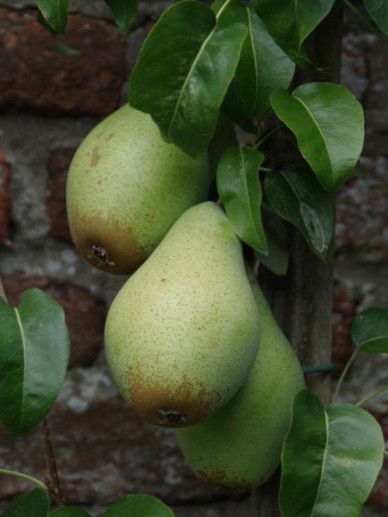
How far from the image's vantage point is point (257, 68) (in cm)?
64

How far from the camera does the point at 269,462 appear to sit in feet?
2.31

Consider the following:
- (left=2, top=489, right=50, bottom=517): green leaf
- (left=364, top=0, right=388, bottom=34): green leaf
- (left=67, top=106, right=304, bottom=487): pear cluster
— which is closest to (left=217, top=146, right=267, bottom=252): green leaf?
(left=67, top=106, right=304, bottom=487): pear cluster

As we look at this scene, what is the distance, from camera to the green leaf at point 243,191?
0.65 meters

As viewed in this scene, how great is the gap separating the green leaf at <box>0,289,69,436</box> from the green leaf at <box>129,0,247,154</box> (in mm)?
139

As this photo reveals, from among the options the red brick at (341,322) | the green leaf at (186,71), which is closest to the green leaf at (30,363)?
the green leaf at (186,71)

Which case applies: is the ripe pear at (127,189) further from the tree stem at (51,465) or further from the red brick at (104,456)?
the red brick at (104,456)

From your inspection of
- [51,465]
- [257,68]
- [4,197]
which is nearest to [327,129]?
[257,68]

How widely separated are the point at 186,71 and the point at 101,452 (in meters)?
0.47

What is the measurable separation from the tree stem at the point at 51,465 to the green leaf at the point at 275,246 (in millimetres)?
184

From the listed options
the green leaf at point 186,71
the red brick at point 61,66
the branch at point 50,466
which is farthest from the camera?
the red brick at point 61,66

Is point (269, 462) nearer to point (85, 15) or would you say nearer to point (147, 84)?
point (147, 84)

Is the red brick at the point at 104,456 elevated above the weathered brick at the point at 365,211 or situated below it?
below

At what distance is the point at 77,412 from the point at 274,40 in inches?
18.1

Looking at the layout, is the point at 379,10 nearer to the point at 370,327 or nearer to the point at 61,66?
the point at 370,327
